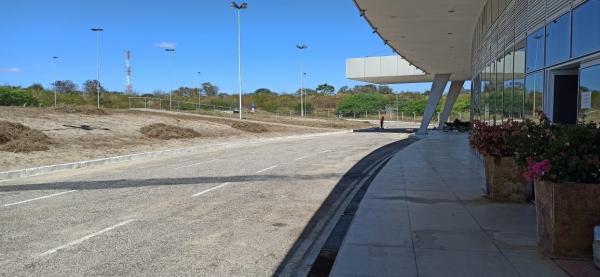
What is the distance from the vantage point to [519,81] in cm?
1224

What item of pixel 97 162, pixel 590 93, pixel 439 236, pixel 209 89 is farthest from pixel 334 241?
pixel 209 89

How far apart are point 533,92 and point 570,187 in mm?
5931

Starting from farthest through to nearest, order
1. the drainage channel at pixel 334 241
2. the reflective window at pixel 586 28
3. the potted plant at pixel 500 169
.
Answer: the potted plant at pixel 500 169, the reflective window at pixel 586 28, the drainage channel at pixel 334 241

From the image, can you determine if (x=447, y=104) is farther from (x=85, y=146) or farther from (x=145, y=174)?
(x=145, y=174)

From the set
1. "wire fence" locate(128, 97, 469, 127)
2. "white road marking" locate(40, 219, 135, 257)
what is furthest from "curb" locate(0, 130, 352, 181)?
"wire fence" locate(128, 97, 469, 127)

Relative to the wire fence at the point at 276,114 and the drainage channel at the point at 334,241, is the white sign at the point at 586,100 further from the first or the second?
the wire fence at the point at 276,114

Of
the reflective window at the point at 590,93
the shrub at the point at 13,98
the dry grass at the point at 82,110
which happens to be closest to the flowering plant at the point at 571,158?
the reflective window at the point at 590,93

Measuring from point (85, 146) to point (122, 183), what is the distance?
11.1 m

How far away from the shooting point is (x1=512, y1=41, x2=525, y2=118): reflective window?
39.0 ft

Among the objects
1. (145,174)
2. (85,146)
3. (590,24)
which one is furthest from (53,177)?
(590,24)

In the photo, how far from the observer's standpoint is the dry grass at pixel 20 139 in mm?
19422

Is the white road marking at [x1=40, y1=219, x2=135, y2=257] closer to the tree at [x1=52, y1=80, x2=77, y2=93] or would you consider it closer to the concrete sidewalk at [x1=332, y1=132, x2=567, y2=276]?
the concrete sidewalk at [x1=332, y1=132, x2=567, y2=276]

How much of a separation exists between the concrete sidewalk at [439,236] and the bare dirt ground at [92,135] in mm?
12810

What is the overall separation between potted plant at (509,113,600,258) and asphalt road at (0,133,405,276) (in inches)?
121
